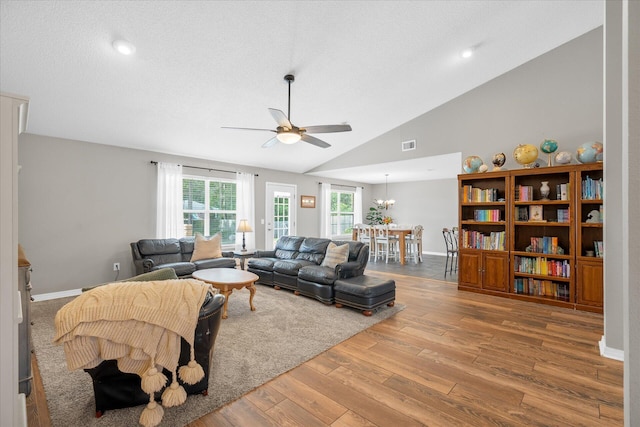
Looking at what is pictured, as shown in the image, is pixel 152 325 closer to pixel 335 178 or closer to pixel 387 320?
pixel 387 320

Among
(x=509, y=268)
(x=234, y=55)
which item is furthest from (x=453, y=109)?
(x=234, y=55)

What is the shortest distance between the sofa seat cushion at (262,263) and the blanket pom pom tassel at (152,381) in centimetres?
339

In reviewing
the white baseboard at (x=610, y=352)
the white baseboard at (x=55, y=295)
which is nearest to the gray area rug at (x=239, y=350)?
the white baseboard at (x=55, y=295)

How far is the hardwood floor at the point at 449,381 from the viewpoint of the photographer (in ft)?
6.04

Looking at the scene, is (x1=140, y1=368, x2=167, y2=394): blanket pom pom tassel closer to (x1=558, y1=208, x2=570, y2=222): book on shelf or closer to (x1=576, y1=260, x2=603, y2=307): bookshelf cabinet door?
(x1=576, y1=260, x2=603, y2=307): bookshelf cabinet door

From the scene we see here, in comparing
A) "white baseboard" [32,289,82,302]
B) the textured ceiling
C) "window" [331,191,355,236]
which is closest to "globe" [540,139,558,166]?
the textured ceiling

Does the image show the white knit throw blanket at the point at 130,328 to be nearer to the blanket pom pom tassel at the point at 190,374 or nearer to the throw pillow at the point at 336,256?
the blanket pom pom tassel at the point at 190,374

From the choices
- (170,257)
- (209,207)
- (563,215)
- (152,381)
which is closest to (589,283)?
(563,215)

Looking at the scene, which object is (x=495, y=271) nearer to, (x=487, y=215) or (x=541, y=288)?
(x=541, y=288)

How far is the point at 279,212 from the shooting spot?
24.7ft

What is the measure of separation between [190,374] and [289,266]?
2.99m

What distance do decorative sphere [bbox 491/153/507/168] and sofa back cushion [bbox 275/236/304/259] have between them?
3549 mm

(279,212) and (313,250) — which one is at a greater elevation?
(279,212)

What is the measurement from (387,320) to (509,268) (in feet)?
7.64
